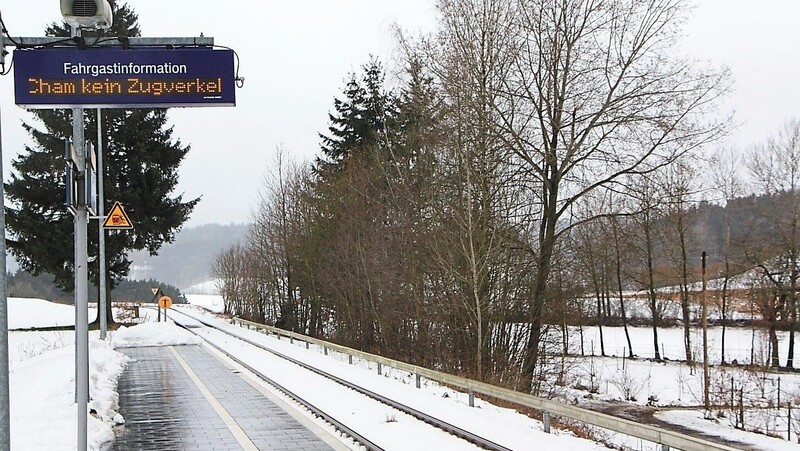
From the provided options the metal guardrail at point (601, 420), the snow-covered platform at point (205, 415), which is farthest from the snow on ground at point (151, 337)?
the metal guardrail at point (601, 420)

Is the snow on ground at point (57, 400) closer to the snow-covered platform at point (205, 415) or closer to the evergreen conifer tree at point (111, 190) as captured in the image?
the snow-covered platform at point (205, 415)

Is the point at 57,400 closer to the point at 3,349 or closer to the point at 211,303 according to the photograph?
the point at 3,349

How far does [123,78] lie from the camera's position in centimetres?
771

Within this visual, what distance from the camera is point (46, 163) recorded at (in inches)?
1593

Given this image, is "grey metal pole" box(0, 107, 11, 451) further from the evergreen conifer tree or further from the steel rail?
the evergreen conifer tree

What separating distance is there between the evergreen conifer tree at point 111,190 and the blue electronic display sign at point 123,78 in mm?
32241

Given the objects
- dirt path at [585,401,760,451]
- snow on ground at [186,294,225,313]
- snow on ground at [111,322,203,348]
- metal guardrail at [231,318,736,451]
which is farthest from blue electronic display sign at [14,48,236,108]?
snow on ground at [186,294,225,313]

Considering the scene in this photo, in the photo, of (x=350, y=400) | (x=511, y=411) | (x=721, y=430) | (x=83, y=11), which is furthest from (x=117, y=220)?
(x=721, y=430)

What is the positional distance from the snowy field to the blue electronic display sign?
4842 mm

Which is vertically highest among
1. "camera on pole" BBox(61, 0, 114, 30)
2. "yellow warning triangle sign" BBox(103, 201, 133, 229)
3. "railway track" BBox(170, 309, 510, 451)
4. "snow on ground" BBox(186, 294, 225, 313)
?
"camera on pole" BBox(61, 0, 114, 30)

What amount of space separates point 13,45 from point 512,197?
56.9ft

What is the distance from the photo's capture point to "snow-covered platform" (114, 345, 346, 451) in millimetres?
11562

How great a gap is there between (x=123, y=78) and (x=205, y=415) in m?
8.07

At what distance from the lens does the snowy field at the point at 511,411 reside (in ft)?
39.1
